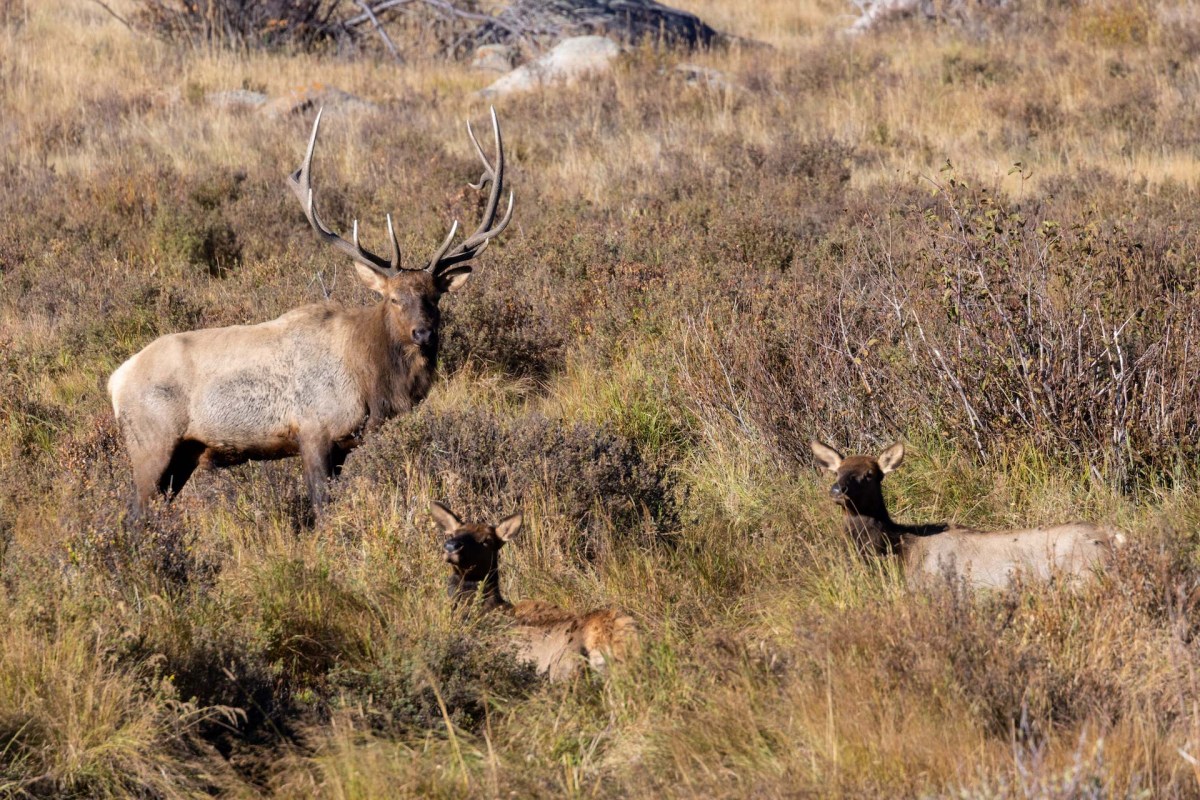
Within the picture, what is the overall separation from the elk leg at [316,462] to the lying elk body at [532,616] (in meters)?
1.63

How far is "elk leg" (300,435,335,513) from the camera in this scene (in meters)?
6.88

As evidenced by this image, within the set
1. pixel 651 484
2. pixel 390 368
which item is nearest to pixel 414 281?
pixel 390 368

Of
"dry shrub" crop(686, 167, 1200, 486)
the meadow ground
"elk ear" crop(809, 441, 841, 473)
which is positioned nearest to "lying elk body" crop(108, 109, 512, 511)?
the meadow ground

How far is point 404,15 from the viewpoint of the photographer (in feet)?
73.1

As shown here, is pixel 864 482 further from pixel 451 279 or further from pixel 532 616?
pixel 451 279

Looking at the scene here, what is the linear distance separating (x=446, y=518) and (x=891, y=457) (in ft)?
6.41

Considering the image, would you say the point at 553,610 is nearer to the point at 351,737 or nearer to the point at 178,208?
the point at 351,737

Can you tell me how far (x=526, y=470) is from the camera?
6137 millimetres

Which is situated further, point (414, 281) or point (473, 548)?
point (414, 281)

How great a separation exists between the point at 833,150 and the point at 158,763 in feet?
34.2

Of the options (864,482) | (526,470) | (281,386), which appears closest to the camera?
(864,482)

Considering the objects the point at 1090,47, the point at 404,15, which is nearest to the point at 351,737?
the point at 1090,47

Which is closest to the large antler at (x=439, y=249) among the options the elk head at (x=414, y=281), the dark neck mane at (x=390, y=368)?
the elk head at (x=414, y=281)

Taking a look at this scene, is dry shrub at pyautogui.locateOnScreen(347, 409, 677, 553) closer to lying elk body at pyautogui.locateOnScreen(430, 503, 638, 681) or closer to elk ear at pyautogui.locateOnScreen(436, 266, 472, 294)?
lying elk body at pyautogui.locateOnScreen(430, 503, 638, 681)
